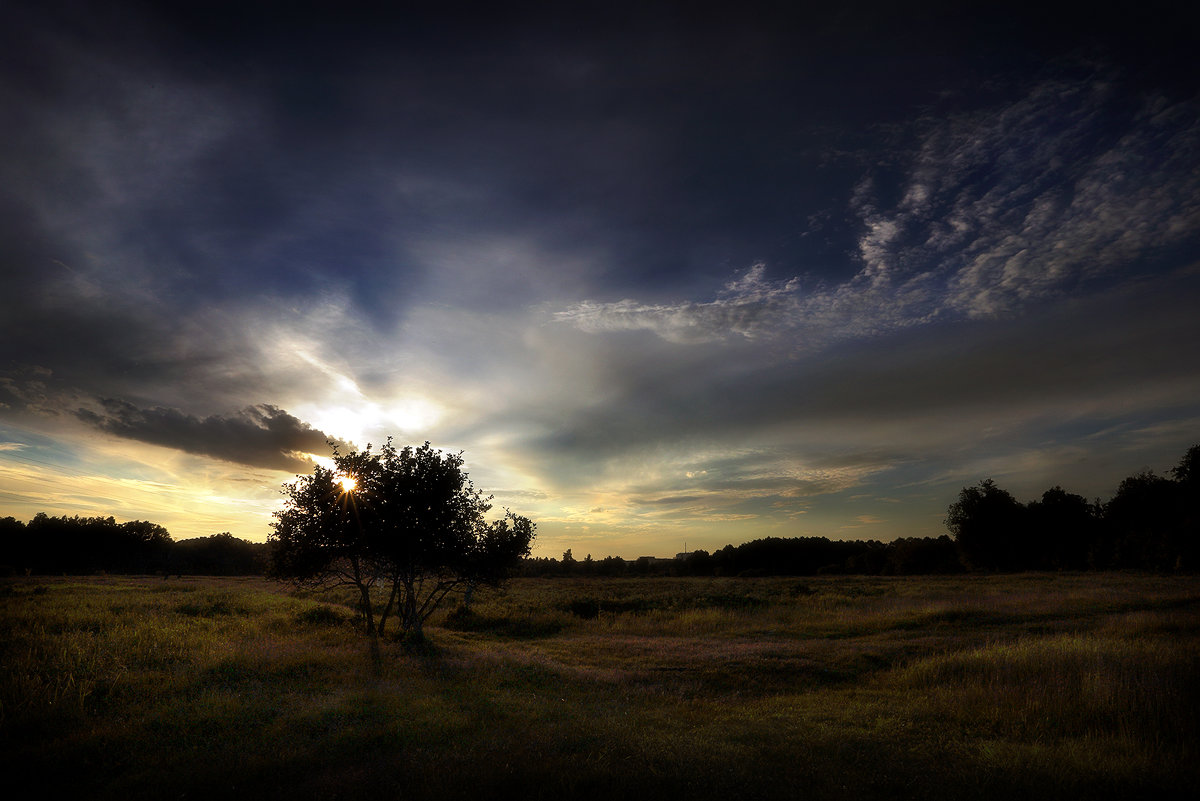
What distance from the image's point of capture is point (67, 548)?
94438 mm

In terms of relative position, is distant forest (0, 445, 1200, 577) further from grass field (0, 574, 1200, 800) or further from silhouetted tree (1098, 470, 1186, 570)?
grass field (0, 574, 1200, 800)

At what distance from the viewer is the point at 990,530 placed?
81.0 metres

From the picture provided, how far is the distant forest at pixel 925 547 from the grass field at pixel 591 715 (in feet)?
38.6

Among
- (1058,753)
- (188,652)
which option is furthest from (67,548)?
(1058,753)

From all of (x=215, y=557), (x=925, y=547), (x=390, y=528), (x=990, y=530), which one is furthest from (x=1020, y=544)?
(x=215, y=557)

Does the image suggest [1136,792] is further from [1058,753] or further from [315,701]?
[315,701]

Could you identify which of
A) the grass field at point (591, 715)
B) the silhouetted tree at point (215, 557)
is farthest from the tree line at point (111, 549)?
the grass field at point (591, 715)

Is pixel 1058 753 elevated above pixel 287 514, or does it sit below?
below

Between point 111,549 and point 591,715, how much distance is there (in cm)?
13211

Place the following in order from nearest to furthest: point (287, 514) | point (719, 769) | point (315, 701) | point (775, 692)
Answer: point (719, 769), point (315, 701), point (775, 692), point (287, 514)

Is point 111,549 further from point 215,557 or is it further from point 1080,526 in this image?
point 1080,526

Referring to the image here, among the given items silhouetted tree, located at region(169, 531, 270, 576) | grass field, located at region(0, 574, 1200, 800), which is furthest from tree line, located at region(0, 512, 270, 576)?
grass field, located at region(0, 574, 1200, 800)

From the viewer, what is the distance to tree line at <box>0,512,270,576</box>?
87.9 meters

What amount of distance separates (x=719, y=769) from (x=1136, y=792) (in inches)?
231
